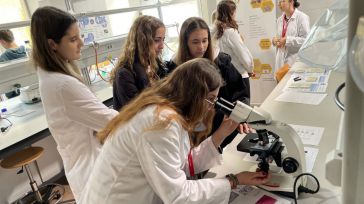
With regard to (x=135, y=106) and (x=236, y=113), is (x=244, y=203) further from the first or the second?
(x=135, y=106)

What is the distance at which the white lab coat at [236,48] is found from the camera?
272 centimetres

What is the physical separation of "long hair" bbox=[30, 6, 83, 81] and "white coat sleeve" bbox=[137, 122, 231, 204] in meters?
0.76

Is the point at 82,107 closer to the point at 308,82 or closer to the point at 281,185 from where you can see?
the point at 281,185

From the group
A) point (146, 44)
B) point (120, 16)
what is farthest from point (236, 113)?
point (120, 16)

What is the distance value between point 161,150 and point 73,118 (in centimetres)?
68

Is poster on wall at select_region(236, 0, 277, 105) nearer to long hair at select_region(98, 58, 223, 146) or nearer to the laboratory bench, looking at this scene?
the laboratory bench

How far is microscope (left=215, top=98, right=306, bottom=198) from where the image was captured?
3.10 ft

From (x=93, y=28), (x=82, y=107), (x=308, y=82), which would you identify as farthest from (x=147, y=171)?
(x=93, y=28)

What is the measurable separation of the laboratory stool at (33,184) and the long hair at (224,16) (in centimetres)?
198

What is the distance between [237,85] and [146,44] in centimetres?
67

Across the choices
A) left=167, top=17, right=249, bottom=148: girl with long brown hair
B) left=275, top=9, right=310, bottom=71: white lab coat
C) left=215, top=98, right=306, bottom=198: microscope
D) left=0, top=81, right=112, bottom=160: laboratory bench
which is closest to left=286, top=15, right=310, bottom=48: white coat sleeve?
left=275, top=9, right=310, bottom=71: white lab coat

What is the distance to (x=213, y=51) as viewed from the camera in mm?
1927

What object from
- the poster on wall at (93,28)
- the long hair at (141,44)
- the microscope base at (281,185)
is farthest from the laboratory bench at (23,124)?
the microscope base at (281,185)

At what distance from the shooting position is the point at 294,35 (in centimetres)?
346
